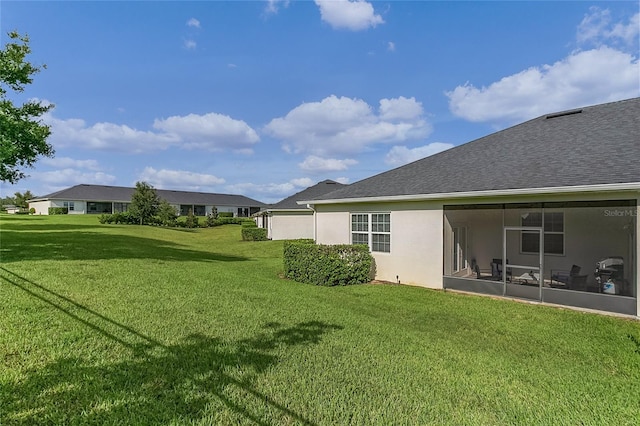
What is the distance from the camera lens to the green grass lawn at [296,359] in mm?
3443

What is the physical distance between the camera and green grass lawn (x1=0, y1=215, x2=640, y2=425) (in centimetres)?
344

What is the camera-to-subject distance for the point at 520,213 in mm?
9867

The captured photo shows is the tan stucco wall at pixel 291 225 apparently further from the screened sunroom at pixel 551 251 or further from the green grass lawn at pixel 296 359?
the green grass lawn at pixel 296 359

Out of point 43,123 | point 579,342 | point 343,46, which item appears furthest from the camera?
point 43,123

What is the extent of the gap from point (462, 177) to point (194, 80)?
1347 cm

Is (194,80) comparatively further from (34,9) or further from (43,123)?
(43,123)

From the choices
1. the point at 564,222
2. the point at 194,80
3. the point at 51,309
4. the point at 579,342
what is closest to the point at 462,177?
the point at 564,222

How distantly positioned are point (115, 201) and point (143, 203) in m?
17.8

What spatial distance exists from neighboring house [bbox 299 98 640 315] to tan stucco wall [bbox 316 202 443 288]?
0.11ft

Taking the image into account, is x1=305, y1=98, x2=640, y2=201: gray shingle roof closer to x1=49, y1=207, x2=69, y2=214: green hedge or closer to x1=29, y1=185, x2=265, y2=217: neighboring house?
x1=29, y1=185, x2=265, y2=217: neighboring house

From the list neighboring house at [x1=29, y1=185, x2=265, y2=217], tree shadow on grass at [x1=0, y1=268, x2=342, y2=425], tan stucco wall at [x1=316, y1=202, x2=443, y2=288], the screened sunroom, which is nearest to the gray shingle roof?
tan stucco wall at [x1=316, y1=202, x2=443, y2=288]

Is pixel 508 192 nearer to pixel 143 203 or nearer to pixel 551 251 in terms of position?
pixel 551 251

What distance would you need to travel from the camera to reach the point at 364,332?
6008mm

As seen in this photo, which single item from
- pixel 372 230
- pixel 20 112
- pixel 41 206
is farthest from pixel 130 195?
pixel 372 230
